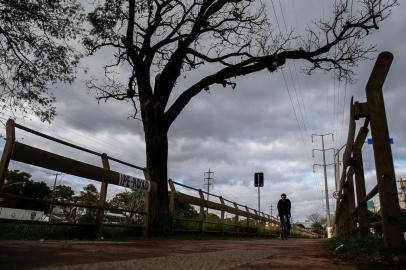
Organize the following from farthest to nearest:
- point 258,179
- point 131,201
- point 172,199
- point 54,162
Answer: point 258,179, point 172,199, point 131,201, point 54,162

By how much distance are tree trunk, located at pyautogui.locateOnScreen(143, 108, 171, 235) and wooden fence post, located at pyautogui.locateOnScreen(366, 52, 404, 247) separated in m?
6.80

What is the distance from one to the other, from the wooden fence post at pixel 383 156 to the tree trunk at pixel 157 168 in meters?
6.80

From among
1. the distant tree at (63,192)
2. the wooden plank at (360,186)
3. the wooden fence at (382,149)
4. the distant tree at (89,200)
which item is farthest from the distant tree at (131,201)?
the wooden fence at (382,149)

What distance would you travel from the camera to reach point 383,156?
3.90 metres

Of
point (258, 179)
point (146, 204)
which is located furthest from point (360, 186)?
point (258, 179)

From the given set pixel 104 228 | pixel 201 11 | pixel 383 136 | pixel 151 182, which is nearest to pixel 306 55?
pixel 201 11

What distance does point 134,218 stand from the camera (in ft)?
32.1

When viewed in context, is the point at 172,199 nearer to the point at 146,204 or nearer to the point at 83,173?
the point at 146,204

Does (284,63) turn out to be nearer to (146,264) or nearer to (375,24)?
(375,24)

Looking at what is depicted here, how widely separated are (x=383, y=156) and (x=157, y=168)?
7331 mm

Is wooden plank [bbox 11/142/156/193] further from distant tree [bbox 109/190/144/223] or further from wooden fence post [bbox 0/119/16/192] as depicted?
distant tree [bbox 109/190/144/223]

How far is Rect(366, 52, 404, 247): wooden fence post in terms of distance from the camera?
12.3 feet

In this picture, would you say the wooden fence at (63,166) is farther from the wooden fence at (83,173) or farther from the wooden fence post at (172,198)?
the wooden fence post at (172,198)

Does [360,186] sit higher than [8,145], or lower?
lower
